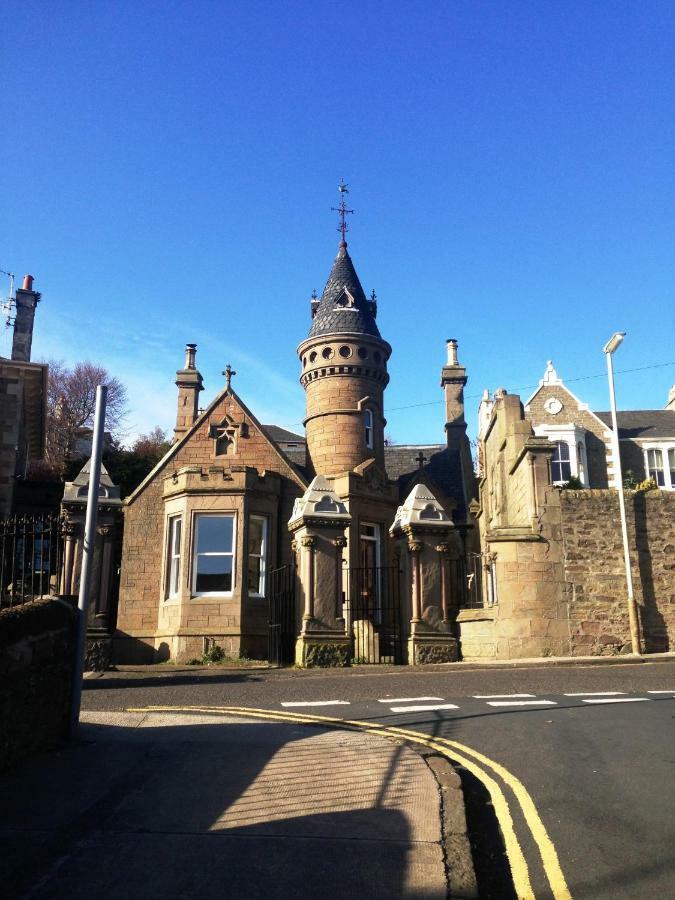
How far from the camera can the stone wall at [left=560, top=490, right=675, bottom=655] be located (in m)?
18.0

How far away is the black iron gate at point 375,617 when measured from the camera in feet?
57.9

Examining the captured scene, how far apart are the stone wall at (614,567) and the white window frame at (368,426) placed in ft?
25.4

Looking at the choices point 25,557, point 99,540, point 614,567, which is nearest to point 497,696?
point 614,567

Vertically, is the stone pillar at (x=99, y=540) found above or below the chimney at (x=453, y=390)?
below

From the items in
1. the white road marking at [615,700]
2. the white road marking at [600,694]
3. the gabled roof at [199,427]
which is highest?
the gabled roof at [199,427]

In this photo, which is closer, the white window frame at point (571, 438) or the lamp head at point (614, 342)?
the lamp head at point (614, 342)

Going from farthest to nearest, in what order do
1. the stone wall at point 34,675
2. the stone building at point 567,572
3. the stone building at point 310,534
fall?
1. the stone building at point 567,572
2. the stone building at point 310,534
3. the stone wall at point 34,675

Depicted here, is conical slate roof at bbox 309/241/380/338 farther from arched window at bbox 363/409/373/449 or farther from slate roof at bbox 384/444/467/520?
slate roof at bbox 384/444/467/520

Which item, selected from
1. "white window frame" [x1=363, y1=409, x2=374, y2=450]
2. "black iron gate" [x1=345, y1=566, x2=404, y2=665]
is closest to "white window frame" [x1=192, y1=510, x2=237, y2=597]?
"black iron gate" [x1=345, y1=566, x2=404, y2=665]

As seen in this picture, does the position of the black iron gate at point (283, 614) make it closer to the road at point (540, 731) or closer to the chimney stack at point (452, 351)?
the road at point (540, 731)

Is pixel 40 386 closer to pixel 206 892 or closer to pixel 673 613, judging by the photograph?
pixel 673 613

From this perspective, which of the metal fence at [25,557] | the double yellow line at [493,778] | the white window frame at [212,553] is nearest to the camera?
the double yellow line at [493,778]

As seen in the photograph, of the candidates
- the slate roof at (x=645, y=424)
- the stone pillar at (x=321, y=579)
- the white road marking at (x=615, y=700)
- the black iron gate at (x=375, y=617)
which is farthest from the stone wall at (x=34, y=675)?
the slate roof at (x=645, y=424)

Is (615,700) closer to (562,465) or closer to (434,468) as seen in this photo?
(434,468)
